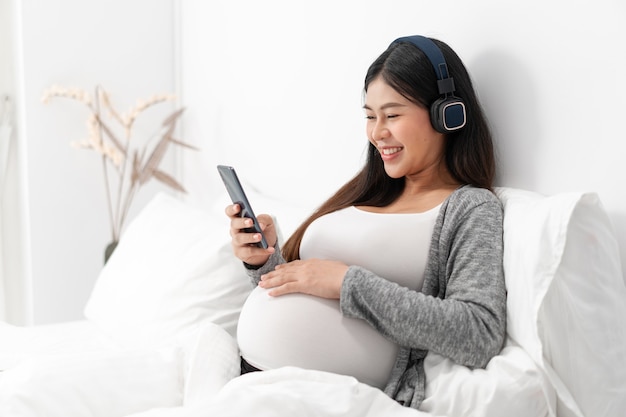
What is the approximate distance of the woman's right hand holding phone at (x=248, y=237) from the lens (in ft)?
4.64

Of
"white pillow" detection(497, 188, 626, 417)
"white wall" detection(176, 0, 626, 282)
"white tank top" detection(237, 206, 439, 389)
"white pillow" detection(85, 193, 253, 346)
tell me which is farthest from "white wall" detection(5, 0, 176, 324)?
"white pillow" detection(497, 188, 626, 417)

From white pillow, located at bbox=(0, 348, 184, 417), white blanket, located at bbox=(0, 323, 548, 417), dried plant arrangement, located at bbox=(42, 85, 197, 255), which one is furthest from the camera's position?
dried plant arrangement, located at bbox=(42, 85, 197, 255)

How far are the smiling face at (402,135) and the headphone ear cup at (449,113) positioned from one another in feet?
0.13

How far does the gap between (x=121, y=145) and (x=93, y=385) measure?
1927 mm

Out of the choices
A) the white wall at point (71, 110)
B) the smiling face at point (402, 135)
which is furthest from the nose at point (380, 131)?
the white wall at point (71, 110)

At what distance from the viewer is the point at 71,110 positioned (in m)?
2.97

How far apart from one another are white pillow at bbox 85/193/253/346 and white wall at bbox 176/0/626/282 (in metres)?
0.37

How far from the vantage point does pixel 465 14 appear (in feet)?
4.96

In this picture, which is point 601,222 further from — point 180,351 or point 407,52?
point 180,351

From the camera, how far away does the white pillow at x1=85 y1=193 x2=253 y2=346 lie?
69.8 inches

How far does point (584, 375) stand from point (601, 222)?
227 mm

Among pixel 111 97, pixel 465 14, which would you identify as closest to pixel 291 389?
pixel 465 14

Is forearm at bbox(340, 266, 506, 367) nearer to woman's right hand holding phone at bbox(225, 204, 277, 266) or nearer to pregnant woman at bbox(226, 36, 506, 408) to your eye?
pregnant woman at bbox(226, 36, 506, 408)

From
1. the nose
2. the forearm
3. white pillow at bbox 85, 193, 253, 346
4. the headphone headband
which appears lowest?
white pillow at bbox 85, 193, 253, 346
